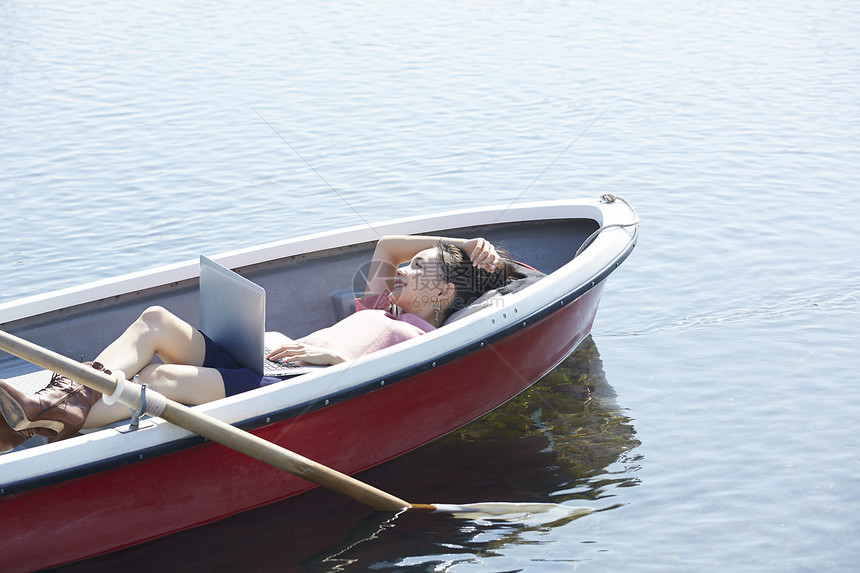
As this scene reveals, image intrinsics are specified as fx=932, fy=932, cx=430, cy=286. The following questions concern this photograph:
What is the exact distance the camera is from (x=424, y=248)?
16.0ft

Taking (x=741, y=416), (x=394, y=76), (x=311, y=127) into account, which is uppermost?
(x=394, y=76)

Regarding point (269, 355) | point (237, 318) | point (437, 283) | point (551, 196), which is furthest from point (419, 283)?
point (551, 196)

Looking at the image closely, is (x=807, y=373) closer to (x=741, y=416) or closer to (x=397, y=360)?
(x=741, y=416)

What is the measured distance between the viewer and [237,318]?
3934 mm

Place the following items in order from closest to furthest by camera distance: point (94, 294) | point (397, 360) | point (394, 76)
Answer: point (397, 360)
point (94, 294)
point (394, 76)

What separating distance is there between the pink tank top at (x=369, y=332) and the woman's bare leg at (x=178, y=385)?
59 cm

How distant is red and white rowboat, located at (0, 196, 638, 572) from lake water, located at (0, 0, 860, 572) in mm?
232

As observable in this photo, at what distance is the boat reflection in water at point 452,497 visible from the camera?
147 inches

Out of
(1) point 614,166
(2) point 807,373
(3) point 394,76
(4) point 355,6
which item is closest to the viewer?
(2) point 807,373

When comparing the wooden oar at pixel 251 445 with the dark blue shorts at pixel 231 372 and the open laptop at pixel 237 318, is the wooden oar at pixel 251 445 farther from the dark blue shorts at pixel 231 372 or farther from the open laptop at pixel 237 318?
the open laptop at pixel 237 318

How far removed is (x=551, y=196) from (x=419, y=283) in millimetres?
3955

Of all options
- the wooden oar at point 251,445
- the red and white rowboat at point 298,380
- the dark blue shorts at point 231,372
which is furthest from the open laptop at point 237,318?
the wooden oar at point 251,445

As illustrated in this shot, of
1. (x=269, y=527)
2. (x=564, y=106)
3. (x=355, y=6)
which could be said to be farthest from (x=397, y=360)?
(x=355, y=6)

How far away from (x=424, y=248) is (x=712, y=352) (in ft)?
6.16
